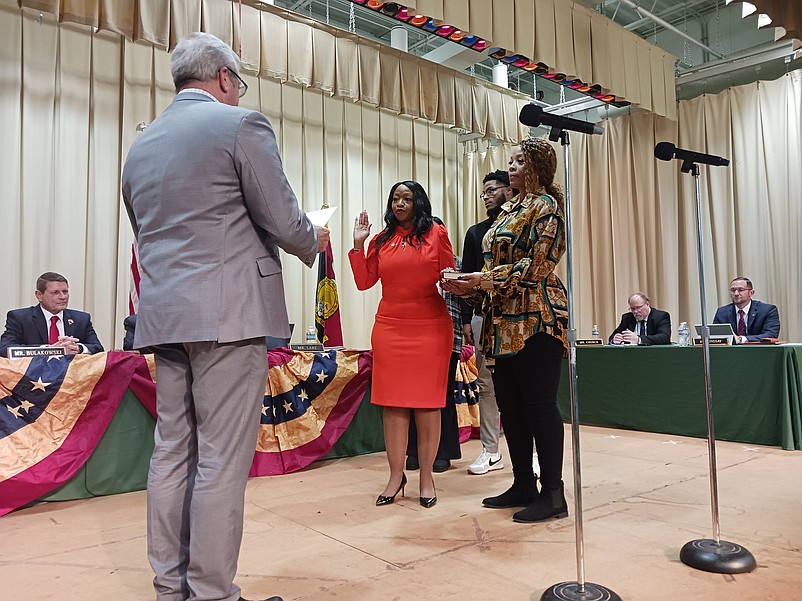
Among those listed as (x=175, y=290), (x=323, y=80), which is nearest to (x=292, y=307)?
(x=323, y=80)

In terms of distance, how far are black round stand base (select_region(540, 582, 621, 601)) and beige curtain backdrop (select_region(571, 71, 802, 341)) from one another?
18.7 feet

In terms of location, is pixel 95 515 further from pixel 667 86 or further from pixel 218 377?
pixel 667 86

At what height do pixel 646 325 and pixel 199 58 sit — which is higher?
pixel 199 58

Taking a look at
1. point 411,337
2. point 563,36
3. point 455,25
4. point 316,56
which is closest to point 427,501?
point 411,337

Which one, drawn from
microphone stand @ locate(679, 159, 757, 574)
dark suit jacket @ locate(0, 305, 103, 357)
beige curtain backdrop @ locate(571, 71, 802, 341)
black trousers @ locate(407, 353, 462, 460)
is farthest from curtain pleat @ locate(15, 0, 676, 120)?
microphone stand @ locate(679, 159, 757, 574)

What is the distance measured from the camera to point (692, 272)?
271 inches

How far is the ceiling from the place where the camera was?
21.2ft

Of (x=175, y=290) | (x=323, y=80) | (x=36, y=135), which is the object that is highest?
(x=323, y=80)

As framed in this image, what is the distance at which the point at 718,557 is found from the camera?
5.55 feet

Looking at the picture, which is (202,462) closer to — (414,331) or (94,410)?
(414,331)

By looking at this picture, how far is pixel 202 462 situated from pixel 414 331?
4.07 feet

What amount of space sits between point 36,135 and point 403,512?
181 inches

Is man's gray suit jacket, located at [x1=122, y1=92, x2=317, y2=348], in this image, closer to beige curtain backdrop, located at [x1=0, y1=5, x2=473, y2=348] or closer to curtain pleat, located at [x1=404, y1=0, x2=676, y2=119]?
curtain pleat, located at [x1=404, y1=0, x2=676, y2=119]

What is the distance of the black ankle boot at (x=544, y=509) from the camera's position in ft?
7.07
